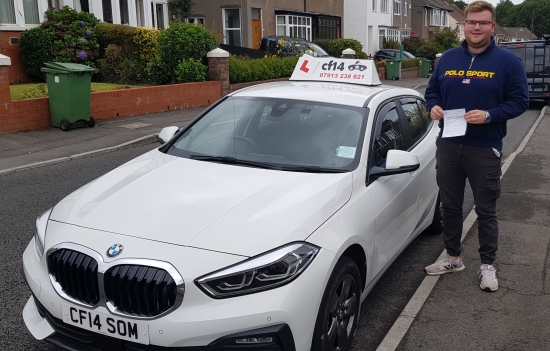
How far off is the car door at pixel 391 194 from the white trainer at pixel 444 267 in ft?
1.31

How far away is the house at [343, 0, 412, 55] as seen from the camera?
44.8 metres

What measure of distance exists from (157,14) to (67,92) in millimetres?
16193

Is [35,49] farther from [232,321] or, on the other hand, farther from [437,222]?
[232,321]

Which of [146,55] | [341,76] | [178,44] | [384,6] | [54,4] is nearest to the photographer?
[341,76]

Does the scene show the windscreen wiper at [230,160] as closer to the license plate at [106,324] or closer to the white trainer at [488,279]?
the license plate at [106,324]

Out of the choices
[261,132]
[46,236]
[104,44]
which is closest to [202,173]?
[261,132]

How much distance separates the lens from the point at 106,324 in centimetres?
271

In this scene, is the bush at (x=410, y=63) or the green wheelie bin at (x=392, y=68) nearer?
the green wheelie bin at (x=392, y=68)

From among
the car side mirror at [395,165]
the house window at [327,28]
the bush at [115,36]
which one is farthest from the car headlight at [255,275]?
the house window at [327,28]

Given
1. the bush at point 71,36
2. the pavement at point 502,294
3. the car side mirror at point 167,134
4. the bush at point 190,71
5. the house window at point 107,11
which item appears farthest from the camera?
the house window at point 107,11

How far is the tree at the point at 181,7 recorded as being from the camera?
88.9 ft

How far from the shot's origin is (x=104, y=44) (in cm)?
1766

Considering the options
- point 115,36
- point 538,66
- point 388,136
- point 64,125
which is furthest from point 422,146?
point 538,66

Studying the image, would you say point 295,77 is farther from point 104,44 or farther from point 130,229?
point 104,44
